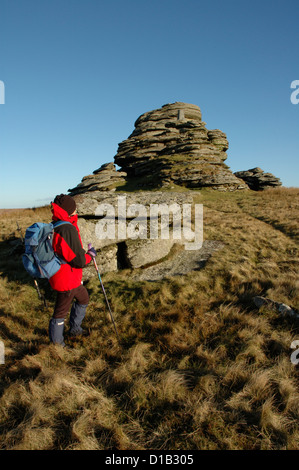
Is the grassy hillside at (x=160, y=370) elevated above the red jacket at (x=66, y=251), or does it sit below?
below

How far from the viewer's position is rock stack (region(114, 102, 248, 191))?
35219 mm

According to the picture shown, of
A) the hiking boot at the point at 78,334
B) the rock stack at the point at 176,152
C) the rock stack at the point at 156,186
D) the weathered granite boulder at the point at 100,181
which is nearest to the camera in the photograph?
the hiking boot at the point at 78,334

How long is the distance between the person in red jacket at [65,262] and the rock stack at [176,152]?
30751 millimetres

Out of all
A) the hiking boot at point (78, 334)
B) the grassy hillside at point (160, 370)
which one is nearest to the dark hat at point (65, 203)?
the hiking boot at point (78, 334)

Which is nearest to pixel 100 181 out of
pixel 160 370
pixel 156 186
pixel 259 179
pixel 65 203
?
pixel 156 186

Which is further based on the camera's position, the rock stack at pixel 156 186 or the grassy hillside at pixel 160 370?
the rock stack at pixel 156 186

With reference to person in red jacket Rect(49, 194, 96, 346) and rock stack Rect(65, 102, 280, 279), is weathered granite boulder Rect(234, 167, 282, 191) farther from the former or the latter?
person in red jacket Rect(49, 194, 96, 346)

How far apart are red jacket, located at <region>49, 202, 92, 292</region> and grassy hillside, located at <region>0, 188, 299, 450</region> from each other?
1559 millimetres

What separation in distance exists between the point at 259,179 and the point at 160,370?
157 feet

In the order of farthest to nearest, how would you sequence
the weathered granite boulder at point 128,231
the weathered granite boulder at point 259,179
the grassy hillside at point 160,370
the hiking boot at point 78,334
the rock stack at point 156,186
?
1. the weathered granite boulder at point 259,179
2. the rock stack at point 156,186
3. the weathered granite boulder at point 128,231
4. the hiking boot at point 78,334
5. the grassy hillside at point 160,370

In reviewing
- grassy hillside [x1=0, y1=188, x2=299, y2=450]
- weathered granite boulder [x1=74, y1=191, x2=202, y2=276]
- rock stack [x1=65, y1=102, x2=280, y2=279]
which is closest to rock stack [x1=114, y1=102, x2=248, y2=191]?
rock stack [x1=65, y1=102, x2=280, y2=279]

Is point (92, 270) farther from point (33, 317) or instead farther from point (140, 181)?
point (140, 181)

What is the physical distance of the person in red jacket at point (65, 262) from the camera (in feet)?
16.0

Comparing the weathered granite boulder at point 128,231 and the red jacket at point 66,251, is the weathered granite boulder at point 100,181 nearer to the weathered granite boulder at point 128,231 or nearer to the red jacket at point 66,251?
the weathered granite boulder at point 128,231
